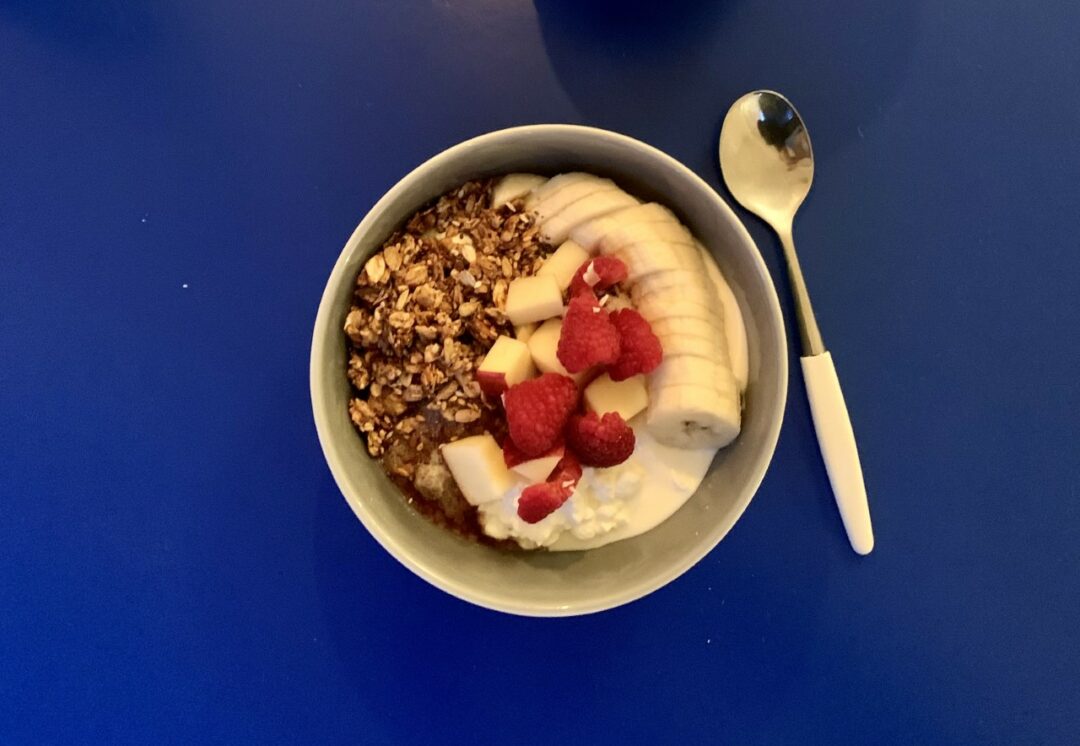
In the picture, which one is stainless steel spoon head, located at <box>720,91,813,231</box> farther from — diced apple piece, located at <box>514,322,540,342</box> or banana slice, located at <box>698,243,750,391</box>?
diced apple piece, located at <box>514,322,540,342</box>

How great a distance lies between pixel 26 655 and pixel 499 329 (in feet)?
2.07

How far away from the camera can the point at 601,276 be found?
73 cm

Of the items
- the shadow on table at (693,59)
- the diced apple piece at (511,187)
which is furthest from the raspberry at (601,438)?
the shadow on table at (693,59)

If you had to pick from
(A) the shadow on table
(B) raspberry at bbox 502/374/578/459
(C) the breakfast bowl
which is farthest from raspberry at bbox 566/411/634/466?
(A) the shadow on table

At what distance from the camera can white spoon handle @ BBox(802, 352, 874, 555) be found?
0.86 meters

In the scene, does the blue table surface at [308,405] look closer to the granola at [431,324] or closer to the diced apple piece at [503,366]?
the granola at [431,324]

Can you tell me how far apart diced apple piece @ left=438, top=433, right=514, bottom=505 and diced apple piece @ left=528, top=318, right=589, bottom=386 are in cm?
8

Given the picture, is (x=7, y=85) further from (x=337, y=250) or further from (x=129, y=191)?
(x=337, y=250)

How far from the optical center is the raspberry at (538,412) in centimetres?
69

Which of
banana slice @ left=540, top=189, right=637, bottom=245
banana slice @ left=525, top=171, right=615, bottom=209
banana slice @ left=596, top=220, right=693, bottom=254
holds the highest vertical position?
banana slice @ left=525, top=171, right=615, bottom=209

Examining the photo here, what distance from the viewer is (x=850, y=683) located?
924mm

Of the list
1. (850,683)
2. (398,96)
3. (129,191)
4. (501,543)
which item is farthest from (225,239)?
(850,683)

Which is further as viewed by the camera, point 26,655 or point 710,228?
point 26,655

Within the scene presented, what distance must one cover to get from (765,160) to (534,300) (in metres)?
0.31
